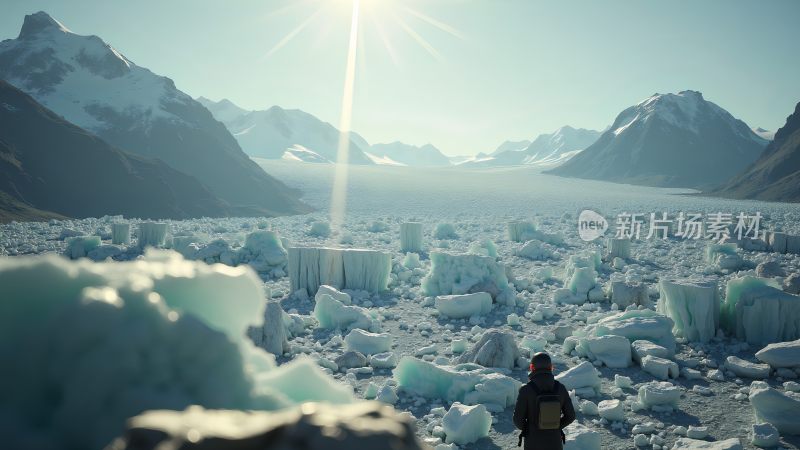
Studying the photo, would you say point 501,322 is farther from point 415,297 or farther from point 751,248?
point 751,248

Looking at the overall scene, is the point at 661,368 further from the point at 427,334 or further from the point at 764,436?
the point at 427,334

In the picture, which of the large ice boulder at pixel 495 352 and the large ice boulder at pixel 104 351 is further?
the large ice boulder at pixel 495 352

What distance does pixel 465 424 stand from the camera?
562cm

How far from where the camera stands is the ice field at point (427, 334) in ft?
4.42

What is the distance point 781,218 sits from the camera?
3353 centimetres

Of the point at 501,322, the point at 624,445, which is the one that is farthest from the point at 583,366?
the point at 501,322

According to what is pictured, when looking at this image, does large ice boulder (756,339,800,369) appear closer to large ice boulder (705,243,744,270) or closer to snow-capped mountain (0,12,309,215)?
large ice boulder (705,243,744,270)

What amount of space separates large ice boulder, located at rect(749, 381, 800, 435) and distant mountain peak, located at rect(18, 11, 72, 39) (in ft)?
205

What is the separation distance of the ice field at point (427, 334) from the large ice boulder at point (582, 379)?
0.02 metres

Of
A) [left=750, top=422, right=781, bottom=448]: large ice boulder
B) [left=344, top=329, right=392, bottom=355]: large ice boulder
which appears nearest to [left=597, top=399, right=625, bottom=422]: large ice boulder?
[left=750, top=422, right=781, bottom=448]: large ice boulder

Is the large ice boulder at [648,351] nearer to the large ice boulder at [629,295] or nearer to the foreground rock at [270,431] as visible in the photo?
the large ice boulder at [629,295]

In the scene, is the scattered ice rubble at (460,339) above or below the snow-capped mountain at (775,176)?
below

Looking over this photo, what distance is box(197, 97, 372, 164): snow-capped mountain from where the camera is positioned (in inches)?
4675

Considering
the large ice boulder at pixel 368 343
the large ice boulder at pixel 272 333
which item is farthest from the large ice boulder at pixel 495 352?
the large ice boulder at pixel 272 333
